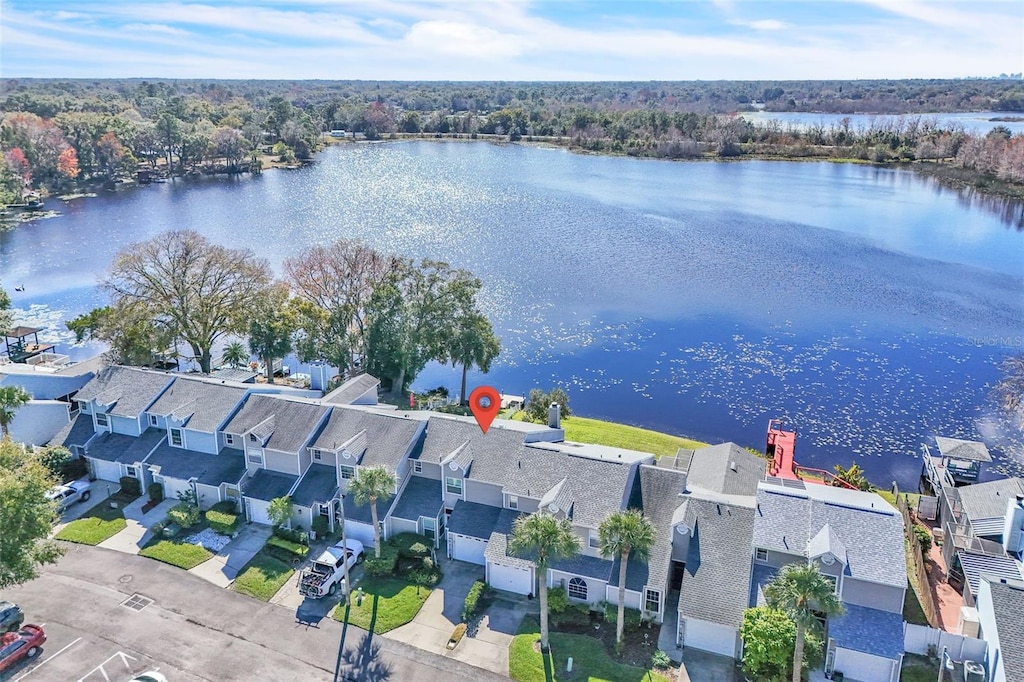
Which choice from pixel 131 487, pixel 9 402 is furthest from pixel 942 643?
pixel 9 402

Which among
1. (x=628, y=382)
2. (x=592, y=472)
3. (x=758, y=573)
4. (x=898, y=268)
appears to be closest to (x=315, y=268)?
(x=628, y=382)

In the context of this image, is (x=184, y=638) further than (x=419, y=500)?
No

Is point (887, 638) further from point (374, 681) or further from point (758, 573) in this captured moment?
point (374, 681)

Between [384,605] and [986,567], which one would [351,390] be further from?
[986,567]

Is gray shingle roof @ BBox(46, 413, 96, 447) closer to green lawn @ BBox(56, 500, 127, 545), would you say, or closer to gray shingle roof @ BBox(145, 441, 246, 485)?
gray shingle roof @ BBox(145, 441, 246, 485)

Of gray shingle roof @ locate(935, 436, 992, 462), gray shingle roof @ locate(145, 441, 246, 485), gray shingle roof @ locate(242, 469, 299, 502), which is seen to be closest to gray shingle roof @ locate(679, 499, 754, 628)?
gray shingle roof @ locate(935, 436, 992, 462)

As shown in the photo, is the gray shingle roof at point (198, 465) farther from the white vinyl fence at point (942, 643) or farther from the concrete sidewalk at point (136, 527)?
the white vinyl fence at point (942, 643)
